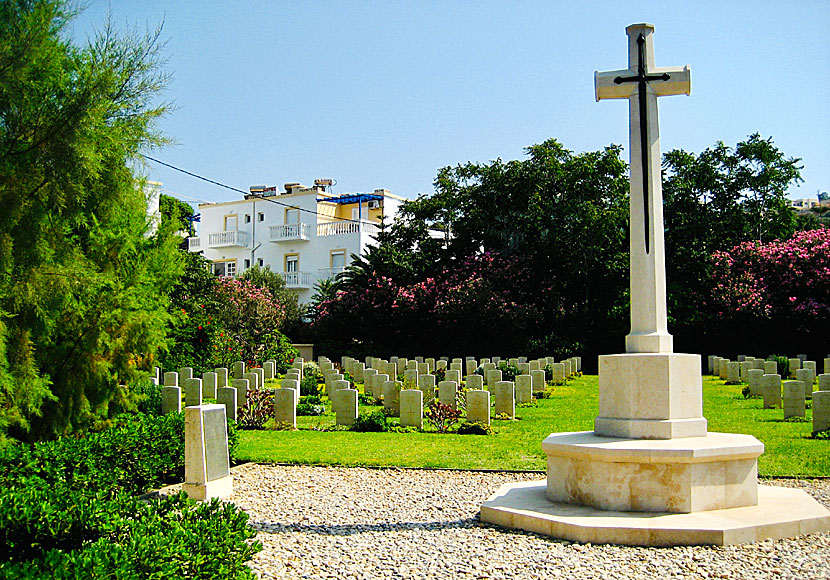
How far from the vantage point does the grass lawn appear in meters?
10.1

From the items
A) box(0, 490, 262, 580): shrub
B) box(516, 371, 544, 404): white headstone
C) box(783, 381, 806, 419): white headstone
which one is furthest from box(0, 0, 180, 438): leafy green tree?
box(783, 381, 806, 419): white headstone

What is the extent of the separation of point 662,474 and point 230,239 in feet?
140

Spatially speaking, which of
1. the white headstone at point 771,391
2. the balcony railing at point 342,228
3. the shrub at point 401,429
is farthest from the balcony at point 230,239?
the white headstone at point 771,391

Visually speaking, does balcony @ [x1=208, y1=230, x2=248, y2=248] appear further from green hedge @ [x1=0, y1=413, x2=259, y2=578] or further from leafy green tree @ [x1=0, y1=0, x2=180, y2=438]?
green hedge @ [x1=0, y1=413, x2=259, y2=578]

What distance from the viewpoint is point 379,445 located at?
11.8 meters

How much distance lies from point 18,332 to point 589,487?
632 cm

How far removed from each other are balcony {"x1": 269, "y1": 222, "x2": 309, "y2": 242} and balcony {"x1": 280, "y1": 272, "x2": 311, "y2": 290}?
2.16m

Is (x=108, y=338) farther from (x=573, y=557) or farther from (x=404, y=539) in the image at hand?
A: (x=573, y=557)

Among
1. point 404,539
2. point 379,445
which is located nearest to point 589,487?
point 404,539

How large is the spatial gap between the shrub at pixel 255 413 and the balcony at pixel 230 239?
32.0 meters

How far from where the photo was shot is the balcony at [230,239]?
4641 cm

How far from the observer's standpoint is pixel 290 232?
44.8 m

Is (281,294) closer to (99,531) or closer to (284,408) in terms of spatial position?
(284,408)

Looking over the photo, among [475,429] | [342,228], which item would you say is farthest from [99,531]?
[342,228]
